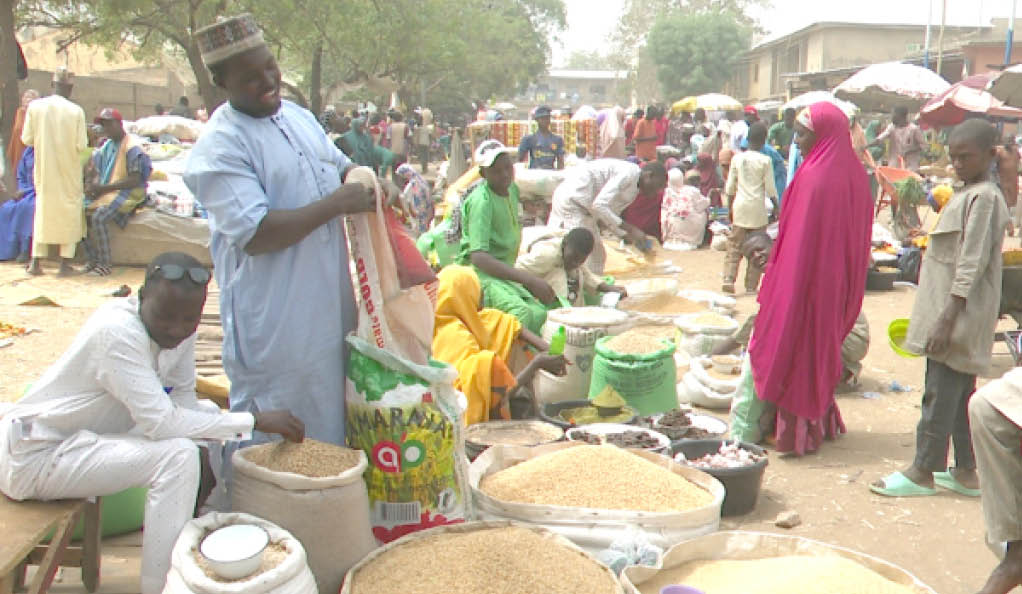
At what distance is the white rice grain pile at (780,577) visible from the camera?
286cm

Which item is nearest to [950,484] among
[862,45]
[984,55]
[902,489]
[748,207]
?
[902,489]

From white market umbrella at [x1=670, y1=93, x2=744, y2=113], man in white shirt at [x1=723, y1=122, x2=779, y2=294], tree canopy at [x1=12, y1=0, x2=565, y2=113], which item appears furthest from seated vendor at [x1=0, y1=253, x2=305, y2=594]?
white market umbrella at [x1=670, y1=93, x2=744, y2=113]

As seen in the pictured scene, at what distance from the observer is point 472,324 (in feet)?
15.2

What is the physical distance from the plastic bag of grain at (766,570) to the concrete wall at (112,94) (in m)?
17.8

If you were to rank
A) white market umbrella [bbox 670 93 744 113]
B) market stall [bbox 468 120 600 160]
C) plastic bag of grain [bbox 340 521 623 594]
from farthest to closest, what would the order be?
white market umbrella [bbox 670 93 744 113], market stall [bbox 468 120 600 160], plastic bag of grain [bbox 340 521 623 594]

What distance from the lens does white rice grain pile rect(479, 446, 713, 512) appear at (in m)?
3.34

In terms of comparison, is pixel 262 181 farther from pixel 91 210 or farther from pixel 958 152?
pixel 91 210

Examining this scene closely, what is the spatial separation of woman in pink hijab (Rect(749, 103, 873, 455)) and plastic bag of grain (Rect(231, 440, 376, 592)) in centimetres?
246

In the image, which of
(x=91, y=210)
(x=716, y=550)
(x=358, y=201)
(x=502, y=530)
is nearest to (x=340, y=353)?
(x=358, y=201)

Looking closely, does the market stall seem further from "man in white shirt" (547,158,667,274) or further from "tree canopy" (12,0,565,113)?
"man in white shirt" (547,158,667,274)

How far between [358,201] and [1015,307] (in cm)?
518

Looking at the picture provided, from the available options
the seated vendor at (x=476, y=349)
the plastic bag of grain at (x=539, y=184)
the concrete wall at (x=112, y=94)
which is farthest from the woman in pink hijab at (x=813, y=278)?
the concrete wall at (x=112, y=94)

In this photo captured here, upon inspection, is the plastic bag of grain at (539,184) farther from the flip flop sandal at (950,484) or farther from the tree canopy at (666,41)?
the tree canopy at (666,41)

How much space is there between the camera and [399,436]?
3006mm
